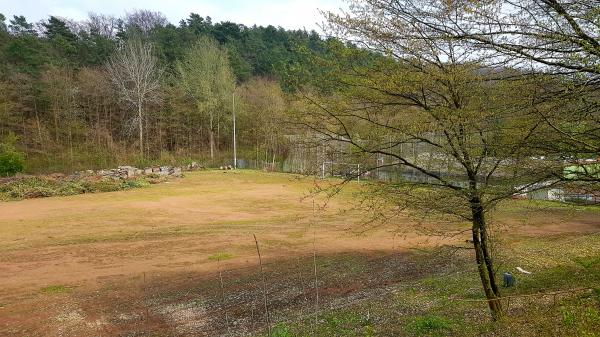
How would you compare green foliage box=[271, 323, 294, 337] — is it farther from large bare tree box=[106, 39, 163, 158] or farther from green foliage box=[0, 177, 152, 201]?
large bare tree box=[106, 39, 163, 158]

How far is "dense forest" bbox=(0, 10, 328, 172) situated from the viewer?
4075 centimetres

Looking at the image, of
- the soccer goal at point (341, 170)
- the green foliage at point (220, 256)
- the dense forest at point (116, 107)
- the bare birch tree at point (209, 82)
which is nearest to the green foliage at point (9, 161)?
the dense forest at point (116, 107)

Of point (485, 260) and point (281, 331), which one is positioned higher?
point (485, 260)

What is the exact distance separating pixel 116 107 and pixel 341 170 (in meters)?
46.9

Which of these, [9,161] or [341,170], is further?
[9,161]

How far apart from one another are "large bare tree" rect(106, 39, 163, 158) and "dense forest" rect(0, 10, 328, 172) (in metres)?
0.15

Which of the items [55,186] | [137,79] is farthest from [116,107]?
[55,186]

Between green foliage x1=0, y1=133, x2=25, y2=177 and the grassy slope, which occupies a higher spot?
green foliage x1=0, y1=133, x2=25, y2=177

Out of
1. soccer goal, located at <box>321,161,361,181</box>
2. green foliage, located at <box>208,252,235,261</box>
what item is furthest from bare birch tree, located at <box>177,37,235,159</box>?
soccer goal, located at <box>321,161,361,181</box>

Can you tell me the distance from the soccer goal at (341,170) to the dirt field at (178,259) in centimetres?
47

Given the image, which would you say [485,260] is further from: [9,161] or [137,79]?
[137,79]

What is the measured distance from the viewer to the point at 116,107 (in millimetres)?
47688

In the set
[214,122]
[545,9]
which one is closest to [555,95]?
[545,9]

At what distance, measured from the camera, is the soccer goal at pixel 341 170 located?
6414 mm
